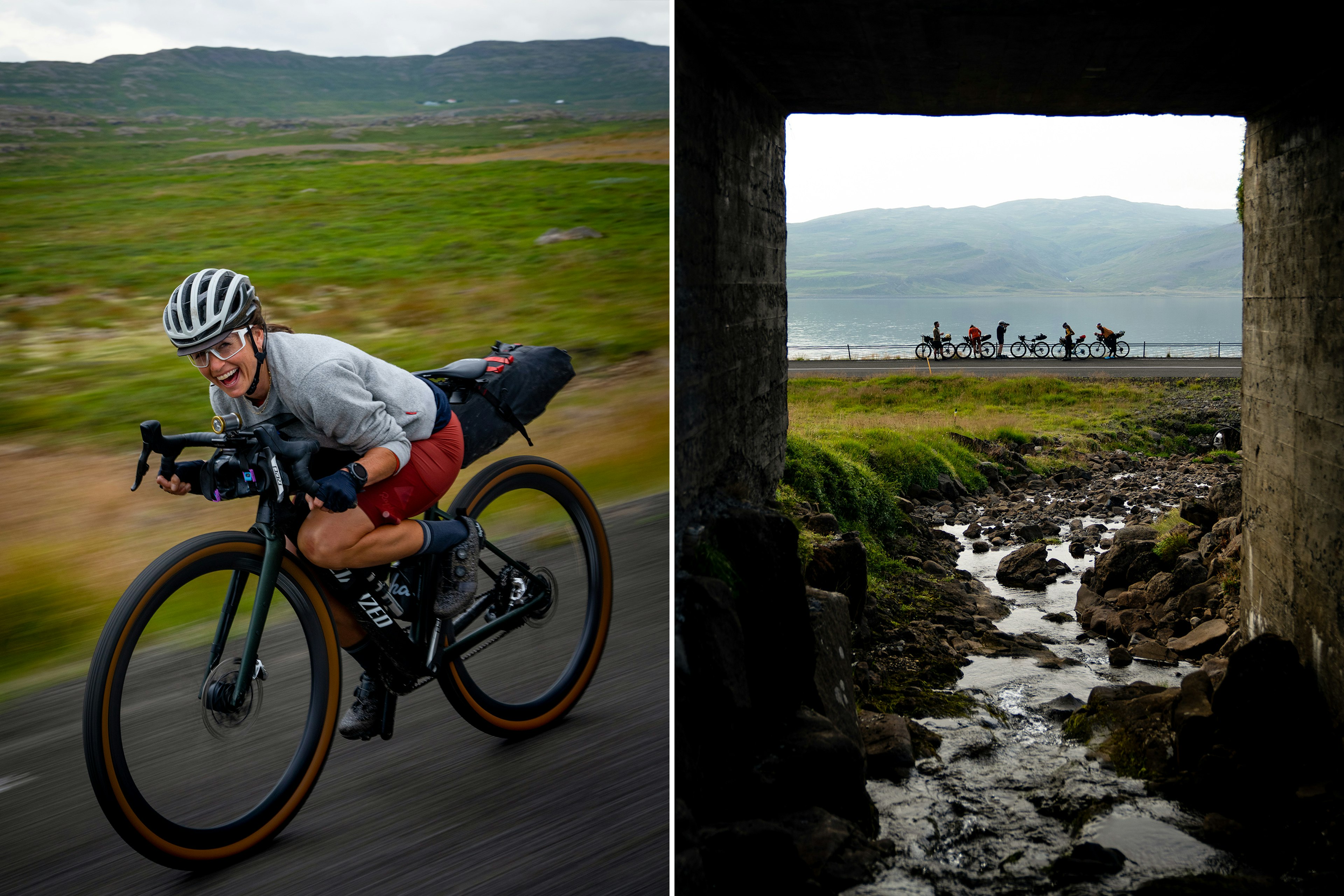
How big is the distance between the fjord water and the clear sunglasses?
79.8m

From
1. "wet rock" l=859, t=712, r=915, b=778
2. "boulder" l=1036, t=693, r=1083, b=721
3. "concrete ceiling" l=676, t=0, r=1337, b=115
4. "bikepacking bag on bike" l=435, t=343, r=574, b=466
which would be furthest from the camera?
"boulder" l=1036, t=693, r=1083, b=721

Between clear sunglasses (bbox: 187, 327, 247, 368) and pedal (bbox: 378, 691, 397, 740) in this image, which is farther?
pedal (bbox: 378, 691, 397, 740)

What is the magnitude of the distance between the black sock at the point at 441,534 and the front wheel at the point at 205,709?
0.41 meters

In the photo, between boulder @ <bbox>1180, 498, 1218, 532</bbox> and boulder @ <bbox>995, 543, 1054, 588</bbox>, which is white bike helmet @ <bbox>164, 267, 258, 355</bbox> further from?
boulder @ <bbox>1180, 498, 1218, 532</bbox>

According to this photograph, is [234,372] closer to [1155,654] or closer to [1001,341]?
[1155,654]

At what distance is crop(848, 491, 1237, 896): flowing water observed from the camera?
18.6ft

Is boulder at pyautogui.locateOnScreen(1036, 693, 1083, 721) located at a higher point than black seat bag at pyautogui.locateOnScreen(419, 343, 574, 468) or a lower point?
lower

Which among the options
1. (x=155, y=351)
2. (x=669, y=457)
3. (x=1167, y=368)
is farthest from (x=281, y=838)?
(x=1167, y=368)

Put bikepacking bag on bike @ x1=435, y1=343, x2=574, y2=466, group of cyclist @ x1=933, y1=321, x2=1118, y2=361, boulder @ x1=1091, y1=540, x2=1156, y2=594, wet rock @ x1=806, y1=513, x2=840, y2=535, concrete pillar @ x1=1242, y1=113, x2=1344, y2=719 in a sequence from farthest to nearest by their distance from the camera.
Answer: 1. group of cyclist @ x1=933, y1=321, x2=1118, y2=361
2. boulder @ x1=1091, y1=540, x2=1156, y2=594
3. wet rock @ x1=806, y1=513, x2=840, y2=535
4. concrete pillar @ x1=1242, y1=113, x2=1344, y2=719
5. bikepacking bag on bike @ x1=435, y1=343, x2=574, y2=466

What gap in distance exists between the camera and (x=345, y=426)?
310 cm

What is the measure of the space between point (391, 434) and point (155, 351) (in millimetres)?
699

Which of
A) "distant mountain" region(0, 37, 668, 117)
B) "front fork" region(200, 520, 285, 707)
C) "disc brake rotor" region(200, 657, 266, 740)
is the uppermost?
"distant mountain" region(0, 37, 668, 117)

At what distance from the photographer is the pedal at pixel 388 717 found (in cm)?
329

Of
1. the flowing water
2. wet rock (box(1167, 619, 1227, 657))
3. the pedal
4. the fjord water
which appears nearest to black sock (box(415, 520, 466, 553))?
the pedal
